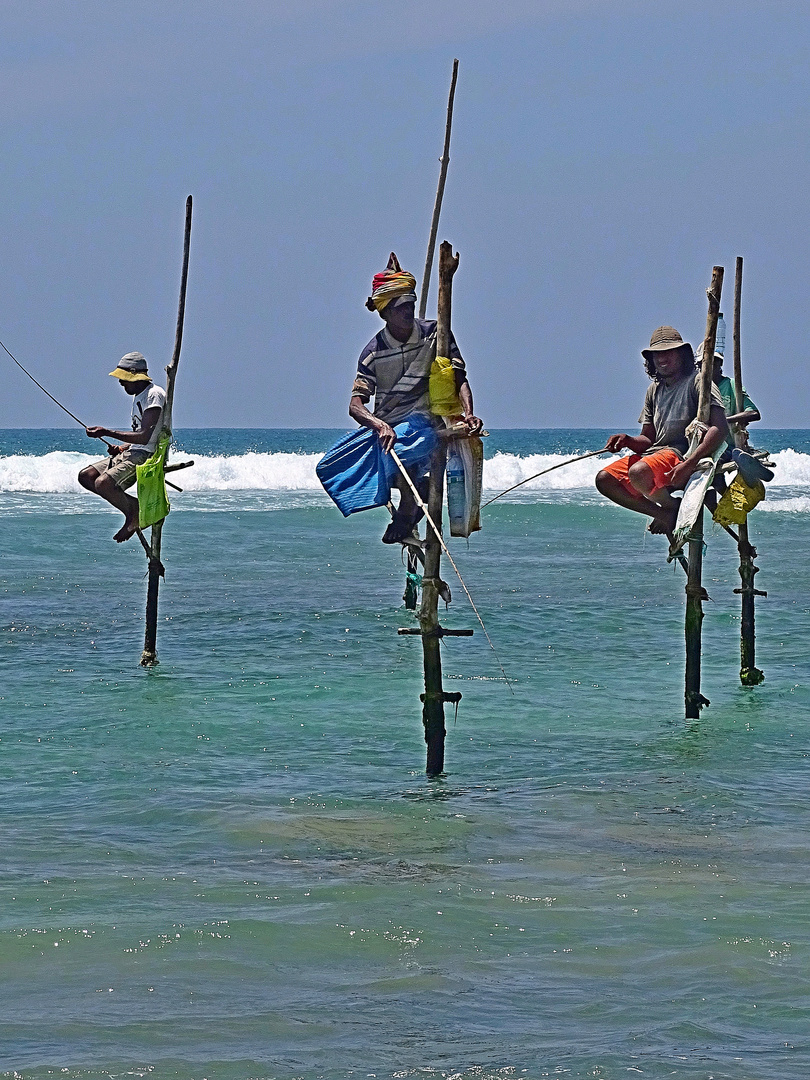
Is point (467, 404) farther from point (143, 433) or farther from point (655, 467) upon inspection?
point (143, 433)

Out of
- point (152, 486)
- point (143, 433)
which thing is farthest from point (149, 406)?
point (152, 486)

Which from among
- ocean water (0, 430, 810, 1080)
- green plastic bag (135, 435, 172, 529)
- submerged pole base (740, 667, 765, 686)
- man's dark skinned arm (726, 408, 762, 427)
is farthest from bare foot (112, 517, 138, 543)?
submerged pole base (740, 667, 765, 686)

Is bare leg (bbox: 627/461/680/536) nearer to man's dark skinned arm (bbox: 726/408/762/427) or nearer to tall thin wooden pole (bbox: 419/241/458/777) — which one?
man's dark skinned arm (bbox: 726/408/762/427)

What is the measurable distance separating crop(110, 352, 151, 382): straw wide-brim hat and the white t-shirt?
4.1 inches

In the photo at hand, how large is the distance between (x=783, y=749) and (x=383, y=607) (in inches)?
297

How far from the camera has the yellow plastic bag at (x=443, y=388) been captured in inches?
307

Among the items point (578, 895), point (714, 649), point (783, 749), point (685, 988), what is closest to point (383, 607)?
point (714, 649)

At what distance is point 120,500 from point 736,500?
4.74m

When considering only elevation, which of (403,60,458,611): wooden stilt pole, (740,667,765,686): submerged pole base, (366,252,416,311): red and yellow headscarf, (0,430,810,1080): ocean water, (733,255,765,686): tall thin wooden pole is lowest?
(0,430,810,1080): ocean water

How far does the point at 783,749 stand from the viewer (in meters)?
9.30

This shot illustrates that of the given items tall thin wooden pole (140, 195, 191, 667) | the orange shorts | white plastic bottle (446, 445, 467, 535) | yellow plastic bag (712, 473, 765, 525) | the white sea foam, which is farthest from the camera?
the white sea foam

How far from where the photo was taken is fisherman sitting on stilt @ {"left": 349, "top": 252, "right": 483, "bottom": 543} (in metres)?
7.89

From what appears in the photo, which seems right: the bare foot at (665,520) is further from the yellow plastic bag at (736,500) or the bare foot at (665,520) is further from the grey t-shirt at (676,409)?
the yellow plastic bag at (736,500)

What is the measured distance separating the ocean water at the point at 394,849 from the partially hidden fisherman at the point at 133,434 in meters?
1.64
